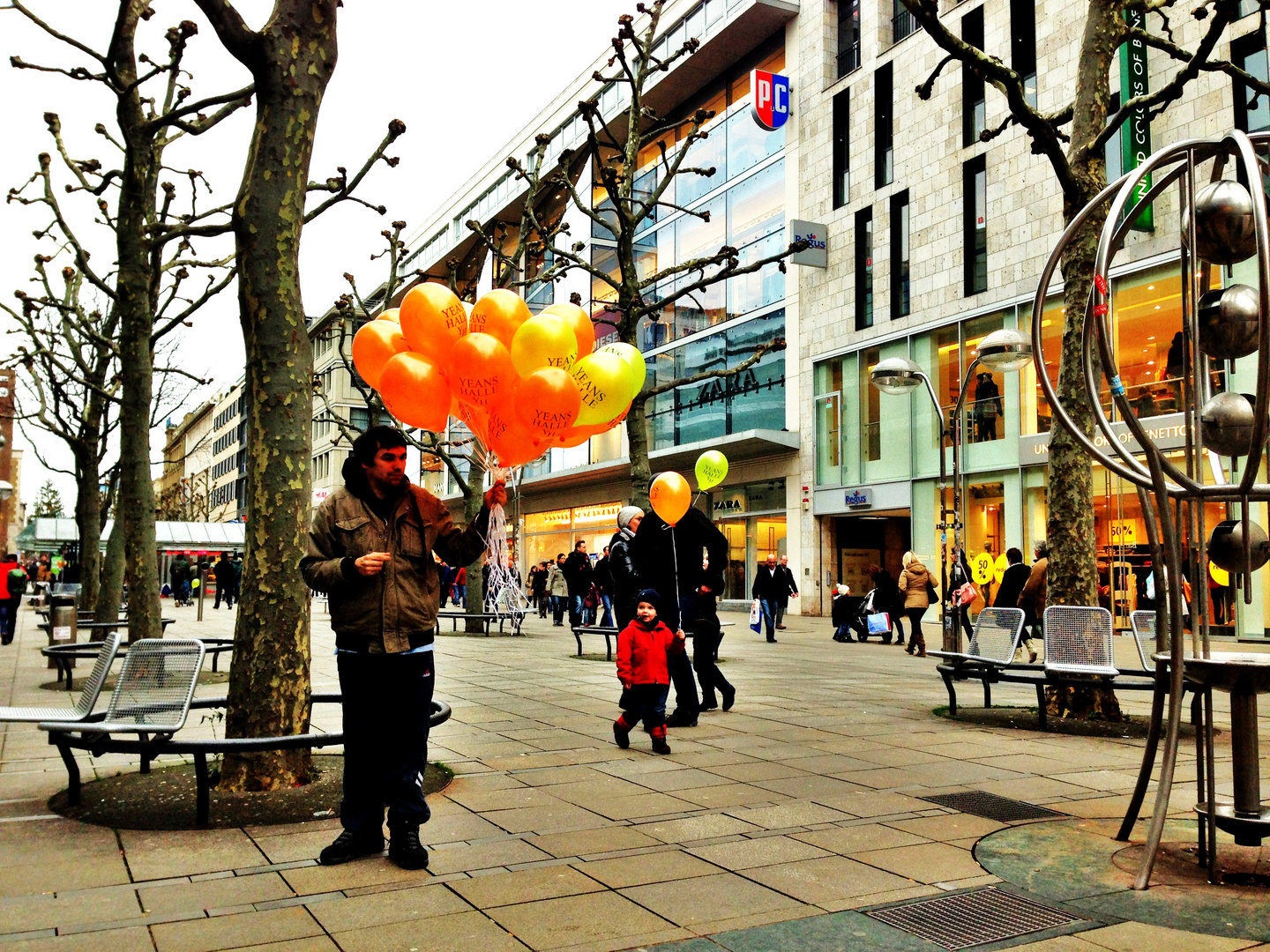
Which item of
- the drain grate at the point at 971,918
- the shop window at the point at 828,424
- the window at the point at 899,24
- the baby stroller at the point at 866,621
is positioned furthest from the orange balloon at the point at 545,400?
the window at the point at 899,24

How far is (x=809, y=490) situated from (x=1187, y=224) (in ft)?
84.2

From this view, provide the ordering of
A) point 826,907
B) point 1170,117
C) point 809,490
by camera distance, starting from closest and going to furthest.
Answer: point 826,907 → point 1170,117 → point 809,490

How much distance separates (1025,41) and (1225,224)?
74.9 ft

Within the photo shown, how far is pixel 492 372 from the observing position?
6.51m

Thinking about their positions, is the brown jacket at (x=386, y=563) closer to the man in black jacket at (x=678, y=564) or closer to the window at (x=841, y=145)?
the man in black jacket at (x=678, y=564)

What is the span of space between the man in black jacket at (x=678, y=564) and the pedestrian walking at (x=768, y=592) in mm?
12190

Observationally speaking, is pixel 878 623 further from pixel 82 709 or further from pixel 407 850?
pixel 407 850

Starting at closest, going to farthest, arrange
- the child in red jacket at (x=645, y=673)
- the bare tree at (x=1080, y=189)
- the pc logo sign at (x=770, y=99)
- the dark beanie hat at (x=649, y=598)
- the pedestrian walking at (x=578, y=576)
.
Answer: the child in red jacket at (x=645, y=673), the dark beanie hat at (x=649, y=598), the bare tree at (x=1080, y=189), the pedestrian walking at (x=578, y=576), the pc logo sign at (x=770, y=99)

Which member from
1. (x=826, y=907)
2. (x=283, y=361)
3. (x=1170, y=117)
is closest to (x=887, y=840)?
(x=826, y=907)

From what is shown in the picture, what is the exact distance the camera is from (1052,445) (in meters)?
10.2

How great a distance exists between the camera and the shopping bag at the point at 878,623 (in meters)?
21.8

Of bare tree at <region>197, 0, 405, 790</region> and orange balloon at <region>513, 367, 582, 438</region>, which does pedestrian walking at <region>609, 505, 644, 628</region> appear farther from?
bare tree at <region>197, 0, 405, 790</region>

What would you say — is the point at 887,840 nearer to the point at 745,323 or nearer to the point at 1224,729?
the point at 1224,729

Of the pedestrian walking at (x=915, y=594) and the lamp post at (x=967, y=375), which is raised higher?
the lamp post at (x=967, y=375)
